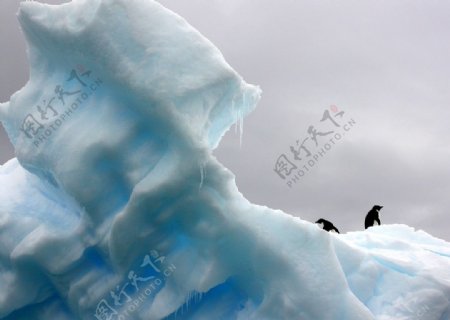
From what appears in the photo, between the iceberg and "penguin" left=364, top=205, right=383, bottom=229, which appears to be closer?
the iceberg

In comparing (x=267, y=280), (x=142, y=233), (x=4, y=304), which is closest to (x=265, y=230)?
(x=267, y=280)

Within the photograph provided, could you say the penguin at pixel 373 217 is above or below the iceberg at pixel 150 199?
above

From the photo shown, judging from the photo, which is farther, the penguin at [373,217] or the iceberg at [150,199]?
the penguin at [373,217]

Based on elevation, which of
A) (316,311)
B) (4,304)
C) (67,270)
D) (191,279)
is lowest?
(4,304)

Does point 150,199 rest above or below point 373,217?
below

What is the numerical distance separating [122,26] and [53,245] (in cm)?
149

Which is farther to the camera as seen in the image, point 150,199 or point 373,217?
point 373,217

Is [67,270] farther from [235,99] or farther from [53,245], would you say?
[235,99]

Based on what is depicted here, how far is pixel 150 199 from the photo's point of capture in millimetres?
3283

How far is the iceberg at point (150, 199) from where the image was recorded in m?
3.34

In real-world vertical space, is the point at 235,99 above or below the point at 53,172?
above

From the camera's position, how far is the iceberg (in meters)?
3.34

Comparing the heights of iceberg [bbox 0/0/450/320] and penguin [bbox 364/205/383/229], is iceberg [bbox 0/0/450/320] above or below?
below

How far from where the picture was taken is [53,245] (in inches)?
144
